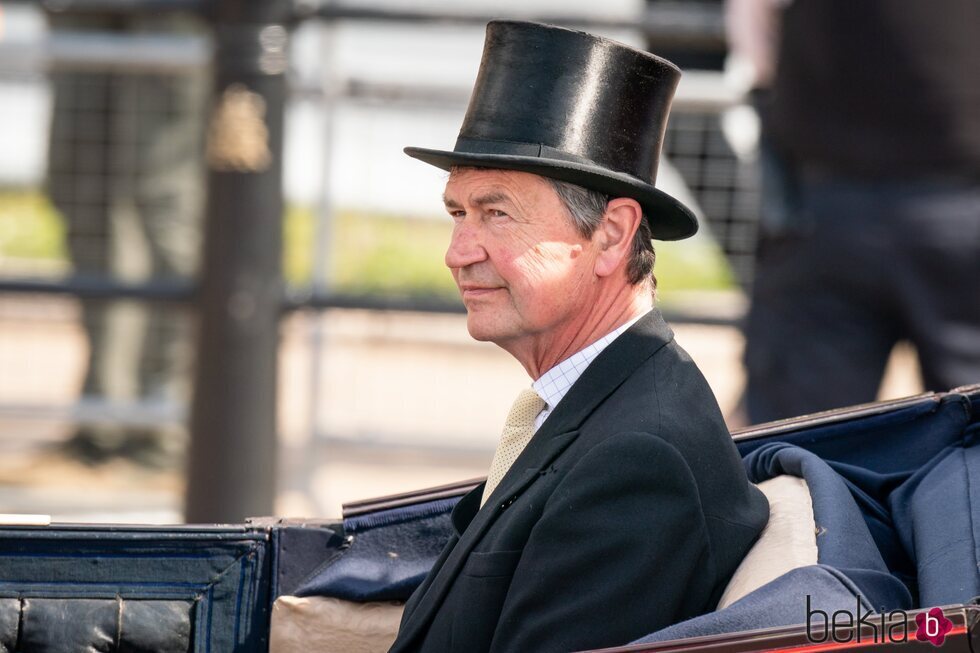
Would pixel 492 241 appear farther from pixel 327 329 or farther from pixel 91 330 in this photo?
pixel 91 330

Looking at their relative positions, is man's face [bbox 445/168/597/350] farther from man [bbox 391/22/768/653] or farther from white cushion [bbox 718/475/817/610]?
white cushion [bbox 718/475/817/610]

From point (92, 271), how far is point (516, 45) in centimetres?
376

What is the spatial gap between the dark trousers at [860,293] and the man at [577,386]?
1.79 metres

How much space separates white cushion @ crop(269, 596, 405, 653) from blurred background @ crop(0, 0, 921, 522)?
2.18 metres

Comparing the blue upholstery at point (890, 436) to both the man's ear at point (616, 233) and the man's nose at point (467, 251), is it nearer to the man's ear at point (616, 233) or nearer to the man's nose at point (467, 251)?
the man's ear at point (616, 233)

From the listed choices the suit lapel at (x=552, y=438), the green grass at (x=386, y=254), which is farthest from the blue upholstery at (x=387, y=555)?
the green grass at (x=386, y=254)

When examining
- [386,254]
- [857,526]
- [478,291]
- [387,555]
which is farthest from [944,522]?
[386,254]

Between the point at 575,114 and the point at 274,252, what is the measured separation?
2501 mm

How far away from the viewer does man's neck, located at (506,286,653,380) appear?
7.24 ft

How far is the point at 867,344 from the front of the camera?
13.4 ft

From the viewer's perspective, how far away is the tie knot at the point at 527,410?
227 cm

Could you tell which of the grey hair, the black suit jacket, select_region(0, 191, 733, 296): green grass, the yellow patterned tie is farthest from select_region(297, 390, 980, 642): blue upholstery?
select_region(0, 191, 733, 296): green grass

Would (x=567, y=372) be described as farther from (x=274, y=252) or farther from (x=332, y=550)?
(x=274, y=252)

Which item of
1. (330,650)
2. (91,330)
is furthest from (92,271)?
(330,650)
